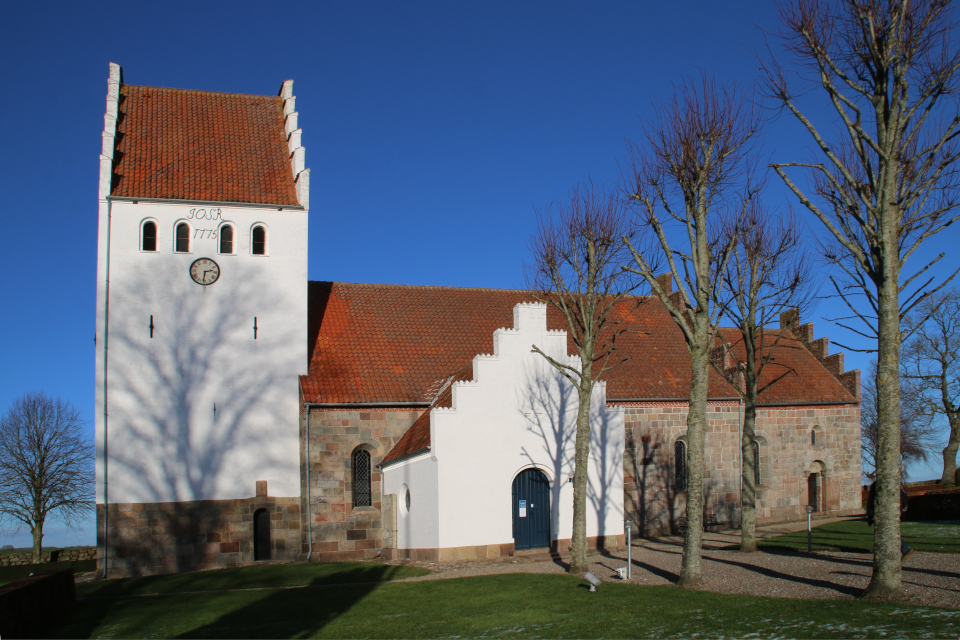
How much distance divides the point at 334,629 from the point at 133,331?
1424 centimetres

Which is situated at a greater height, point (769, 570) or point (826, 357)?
point (826, 357)

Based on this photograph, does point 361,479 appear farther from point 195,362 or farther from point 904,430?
point 904,430

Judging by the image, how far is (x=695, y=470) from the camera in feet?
47.0

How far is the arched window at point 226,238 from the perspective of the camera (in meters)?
24.4

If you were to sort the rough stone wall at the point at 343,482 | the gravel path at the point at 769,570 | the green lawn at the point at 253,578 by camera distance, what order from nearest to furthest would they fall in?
the gravel path at the point at 769,570
the green lawn at the point at 253,578
the rough stone wall at the point at 343,482

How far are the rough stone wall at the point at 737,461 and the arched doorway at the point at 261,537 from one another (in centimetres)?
1135

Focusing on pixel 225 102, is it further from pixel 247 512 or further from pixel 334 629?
pixel 334 629

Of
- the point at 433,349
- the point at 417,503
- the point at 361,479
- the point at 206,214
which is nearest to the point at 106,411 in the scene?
the point at 206,214

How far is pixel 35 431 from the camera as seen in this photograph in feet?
132

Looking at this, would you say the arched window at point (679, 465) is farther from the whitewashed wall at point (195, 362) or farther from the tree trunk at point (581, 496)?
the whitewashed wall at point (195, 362)

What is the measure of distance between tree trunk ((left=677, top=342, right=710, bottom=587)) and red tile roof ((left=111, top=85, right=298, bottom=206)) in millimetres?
15288

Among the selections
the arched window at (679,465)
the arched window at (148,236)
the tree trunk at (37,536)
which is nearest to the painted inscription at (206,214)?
the arched window at (148,236)

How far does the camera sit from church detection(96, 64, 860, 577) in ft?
70.0

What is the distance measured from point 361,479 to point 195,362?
624cm
